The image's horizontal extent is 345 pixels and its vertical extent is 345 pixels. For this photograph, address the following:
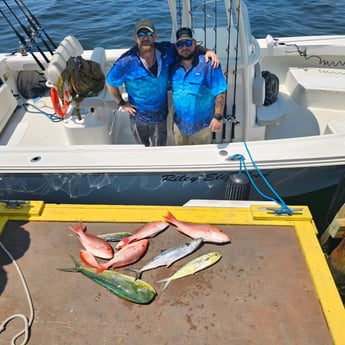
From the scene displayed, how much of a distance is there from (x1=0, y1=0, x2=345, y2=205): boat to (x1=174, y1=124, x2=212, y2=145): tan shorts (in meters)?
0.17

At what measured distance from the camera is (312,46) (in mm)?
5238

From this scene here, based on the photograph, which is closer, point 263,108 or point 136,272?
point 136,272

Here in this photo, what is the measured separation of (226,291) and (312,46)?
4218mm

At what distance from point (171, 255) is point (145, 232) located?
0.32 metres

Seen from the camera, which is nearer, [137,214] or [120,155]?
[137,214]

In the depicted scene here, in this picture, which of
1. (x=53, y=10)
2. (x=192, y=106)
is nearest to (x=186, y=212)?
(x=192, y=106)

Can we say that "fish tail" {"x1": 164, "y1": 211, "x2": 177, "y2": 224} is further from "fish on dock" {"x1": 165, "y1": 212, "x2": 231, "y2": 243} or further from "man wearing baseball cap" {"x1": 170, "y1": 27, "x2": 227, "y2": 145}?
"man wearing baseball cap" {"x1": 170, "y1": 27, "x2": 227, "y2": 145}

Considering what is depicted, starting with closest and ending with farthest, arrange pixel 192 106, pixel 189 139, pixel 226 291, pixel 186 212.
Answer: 1. pixel 226 291
2. pixel 186 212
3. pixel 192 106
4. pixel 189 139

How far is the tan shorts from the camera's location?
3.64 metres

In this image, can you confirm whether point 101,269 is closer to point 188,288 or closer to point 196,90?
point 188,288

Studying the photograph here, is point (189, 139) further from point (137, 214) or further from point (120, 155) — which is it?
point (137, 214)

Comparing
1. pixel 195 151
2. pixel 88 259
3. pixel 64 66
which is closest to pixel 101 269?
pixel 88 259

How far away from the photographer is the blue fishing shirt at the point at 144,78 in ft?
10.8

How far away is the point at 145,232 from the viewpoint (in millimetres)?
2869
